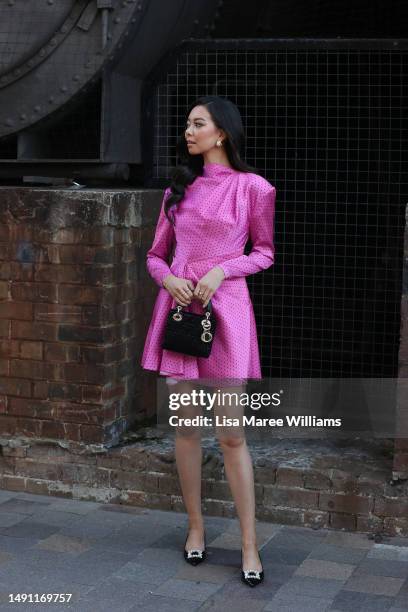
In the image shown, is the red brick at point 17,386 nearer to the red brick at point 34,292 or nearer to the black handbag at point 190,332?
the red brick at point 34,292

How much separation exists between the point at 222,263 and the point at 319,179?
1876 mm

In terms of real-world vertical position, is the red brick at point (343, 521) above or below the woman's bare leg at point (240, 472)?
below

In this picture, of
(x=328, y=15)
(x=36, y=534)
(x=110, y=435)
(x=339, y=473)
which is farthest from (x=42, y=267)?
(x=328, y=15)

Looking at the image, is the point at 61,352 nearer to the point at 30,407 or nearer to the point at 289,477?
the point at 30,407

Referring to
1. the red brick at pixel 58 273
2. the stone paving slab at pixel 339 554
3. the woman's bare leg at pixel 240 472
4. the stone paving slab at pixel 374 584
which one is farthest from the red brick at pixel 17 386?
the stone paving slab at pixel 374 584

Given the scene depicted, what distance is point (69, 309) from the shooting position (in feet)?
16.6

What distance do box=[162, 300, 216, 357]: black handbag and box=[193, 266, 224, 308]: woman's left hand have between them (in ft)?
0.14

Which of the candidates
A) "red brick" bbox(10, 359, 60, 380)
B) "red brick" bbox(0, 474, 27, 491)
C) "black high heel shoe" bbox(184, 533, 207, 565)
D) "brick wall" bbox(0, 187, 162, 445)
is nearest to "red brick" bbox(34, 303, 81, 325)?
"brick wall" bbox(0, 187, 162, 445)

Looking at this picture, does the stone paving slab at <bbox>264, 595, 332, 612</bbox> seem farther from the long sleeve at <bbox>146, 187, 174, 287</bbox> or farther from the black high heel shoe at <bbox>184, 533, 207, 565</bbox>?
the long sleeve at <bbox>146, 187, 174, 287</bbox>

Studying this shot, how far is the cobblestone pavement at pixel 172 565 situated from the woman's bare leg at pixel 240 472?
0.42 ft

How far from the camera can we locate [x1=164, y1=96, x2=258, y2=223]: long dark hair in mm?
4129

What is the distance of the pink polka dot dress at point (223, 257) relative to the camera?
4121 millimetres

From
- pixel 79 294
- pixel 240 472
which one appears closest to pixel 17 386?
pixel 79 294

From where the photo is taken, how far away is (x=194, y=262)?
13.8 ft
